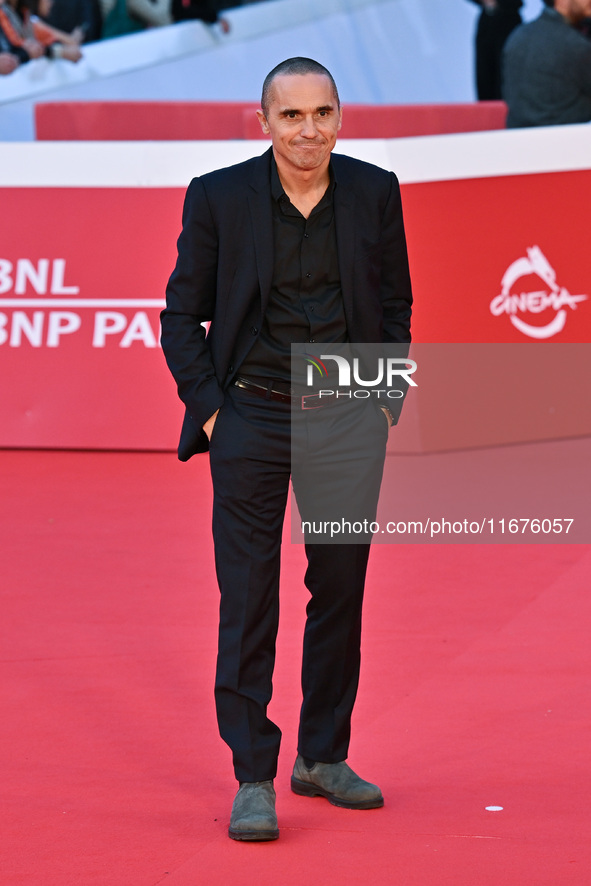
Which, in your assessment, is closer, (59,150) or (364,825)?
(364,825)

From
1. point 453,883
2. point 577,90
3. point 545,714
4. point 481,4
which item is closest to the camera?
point 453,883

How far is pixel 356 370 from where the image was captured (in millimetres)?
3168

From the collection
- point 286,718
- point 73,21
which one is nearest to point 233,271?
point 286,718

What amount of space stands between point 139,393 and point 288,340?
4.56 m

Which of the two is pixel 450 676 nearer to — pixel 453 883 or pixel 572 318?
pixel 453 883

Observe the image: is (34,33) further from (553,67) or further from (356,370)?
(356,370)

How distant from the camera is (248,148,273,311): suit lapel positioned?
306 cm

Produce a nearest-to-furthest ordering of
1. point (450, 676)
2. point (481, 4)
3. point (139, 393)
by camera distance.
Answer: point (450, 676) < point (139, 393) < point (481, 4)

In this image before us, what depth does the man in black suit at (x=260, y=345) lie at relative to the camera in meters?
3.10

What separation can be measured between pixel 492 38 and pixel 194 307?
9.11m

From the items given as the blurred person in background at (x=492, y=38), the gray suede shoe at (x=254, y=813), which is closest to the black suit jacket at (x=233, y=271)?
the gray suede shoe at (x=254, y=813)

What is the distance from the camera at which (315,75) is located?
2992 mm

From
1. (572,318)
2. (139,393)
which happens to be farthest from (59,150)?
(572,318)

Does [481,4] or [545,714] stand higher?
[481,4]
